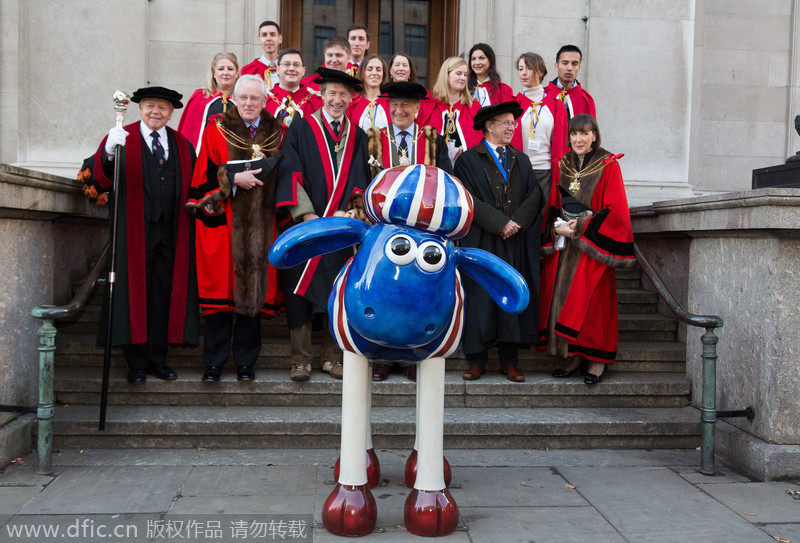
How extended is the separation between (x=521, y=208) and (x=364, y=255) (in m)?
2.57

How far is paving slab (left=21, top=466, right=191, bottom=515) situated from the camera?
13.3 feet

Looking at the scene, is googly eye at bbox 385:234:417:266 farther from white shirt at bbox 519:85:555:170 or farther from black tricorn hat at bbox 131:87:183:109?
white shirt at bbox 519:85:555:170

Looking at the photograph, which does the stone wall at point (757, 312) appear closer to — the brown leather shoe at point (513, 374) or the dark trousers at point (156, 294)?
the brown leather shoe at point (513, 374)

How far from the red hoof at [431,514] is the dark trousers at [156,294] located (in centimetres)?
266

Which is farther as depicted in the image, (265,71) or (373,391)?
(265,71)

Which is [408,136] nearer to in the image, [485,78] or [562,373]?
[485,78]

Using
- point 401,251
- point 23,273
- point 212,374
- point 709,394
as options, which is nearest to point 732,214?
point 709,394

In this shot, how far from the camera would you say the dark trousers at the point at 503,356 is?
19.3 ft

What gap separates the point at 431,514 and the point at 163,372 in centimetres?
269

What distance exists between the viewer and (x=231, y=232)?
18.6 ft

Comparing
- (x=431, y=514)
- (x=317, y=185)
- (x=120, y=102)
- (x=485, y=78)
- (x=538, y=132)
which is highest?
(x=485, y=78)

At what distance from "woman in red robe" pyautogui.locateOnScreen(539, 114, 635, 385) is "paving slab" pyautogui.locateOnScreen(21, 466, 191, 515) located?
3026 mm

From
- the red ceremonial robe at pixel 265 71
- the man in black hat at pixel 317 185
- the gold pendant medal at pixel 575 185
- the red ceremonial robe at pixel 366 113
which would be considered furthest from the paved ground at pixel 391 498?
the red ceremonial robe at pixel 265 71

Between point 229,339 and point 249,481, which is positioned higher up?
point 229,339
